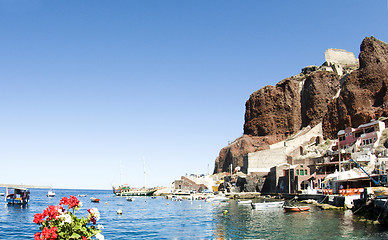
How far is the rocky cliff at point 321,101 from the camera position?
96.2 meters

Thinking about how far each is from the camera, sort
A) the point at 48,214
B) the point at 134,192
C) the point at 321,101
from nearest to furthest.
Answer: the point at 48,214 → the point at 321,101 → the point at 134,192

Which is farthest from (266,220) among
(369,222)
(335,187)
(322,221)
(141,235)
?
(335,187)

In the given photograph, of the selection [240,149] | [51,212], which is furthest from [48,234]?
[240,149]

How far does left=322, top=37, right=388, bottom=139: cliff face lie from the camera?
3632 inches

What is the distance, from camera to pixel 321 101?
395 ft

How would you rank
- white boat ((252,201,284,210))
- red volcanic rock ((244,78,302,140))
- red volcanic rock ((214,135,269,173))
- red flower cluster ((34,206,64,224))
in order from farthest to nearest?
1. red volcanic rock ((244,78,302,140))
2. red volcanic rock ((214,135,269,173))
3. white boat ((252,201,284,210))
4. red flower cluster ((34,206,64,224))

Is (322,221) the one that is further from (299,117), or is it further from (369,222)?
(299,117)

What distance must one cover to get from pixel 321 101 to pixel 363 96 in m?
24.2

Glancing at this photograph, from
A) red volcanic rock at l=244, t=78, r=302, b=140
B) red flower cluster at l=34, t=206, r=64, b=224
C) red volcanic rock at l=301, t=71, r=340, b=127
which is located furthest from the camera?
red volcanic rock at l=244, t=78, r=302, b=140

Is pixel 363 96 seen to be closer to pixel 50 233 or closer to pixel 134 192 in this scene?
pixel 134 192

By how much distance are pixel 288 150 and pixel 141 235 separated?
7147 cm

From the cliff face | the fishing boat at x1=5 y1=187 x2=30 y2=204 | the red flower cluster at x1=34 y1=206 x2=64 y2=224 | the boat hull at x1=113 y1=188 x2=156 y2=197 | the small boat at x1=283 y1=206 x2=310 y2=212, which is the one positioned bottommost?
the boat hull at x1=113 y1=188 x2=156 y2=197

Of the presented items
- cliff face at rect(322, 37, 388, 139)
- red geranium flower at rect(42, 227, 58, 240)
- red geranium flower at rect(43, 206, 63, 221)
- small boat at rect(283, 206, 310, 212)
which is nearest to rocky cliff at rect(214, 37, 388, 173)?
cliff face at rect(322, 37, 388, 139)

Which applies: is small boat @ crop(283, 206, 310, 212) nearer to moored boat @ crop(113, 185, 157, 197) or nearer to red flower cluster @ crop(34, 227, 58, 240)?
red flower cluster @ crop(34, 227, 58, 240)
